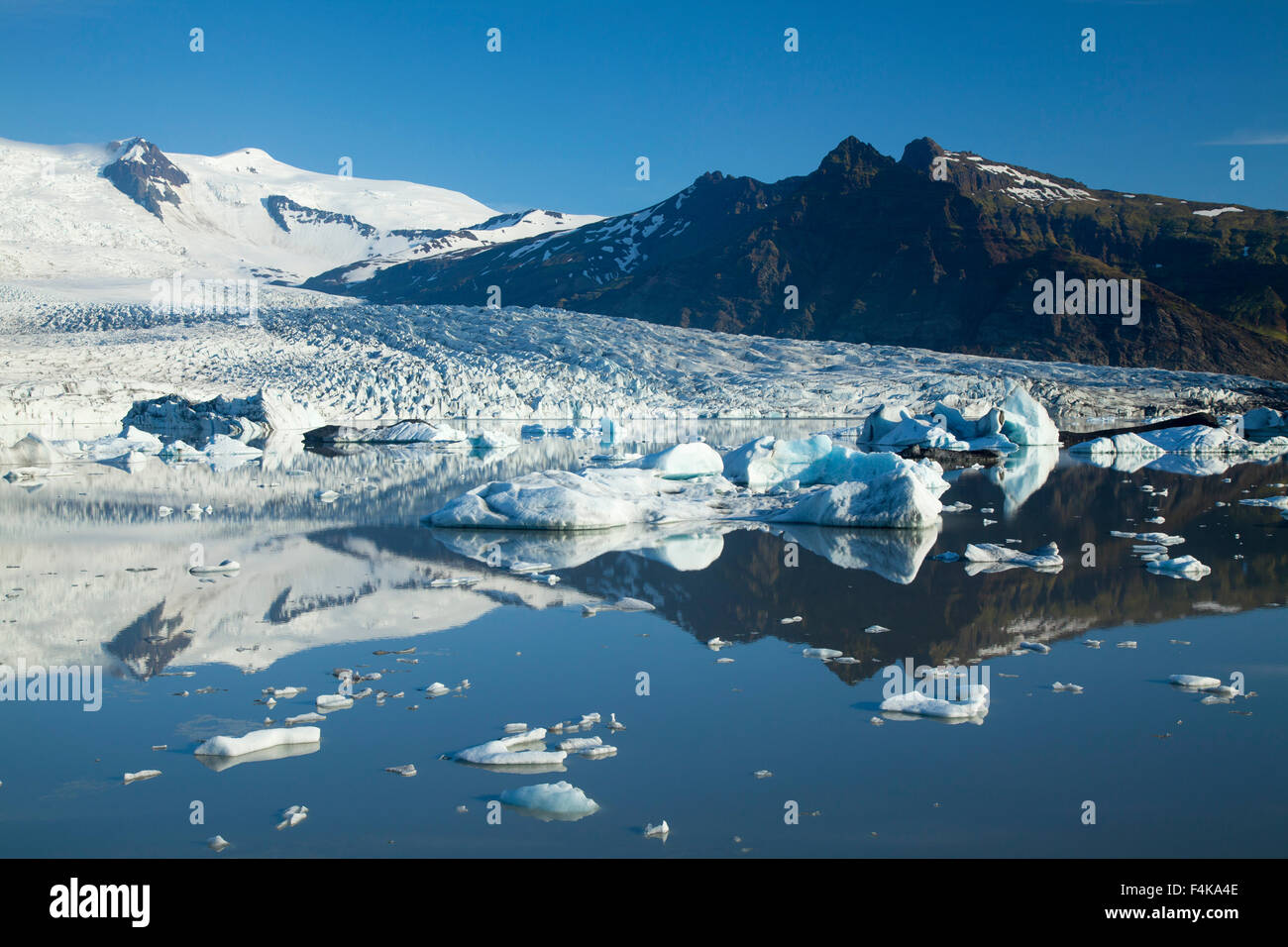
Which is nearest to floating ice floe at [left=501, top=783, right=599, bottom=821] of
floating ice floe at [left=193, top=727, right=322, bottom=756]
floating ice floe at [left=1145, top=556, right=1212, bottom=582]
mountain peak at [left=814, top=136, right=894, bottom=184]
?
floating ice floe at [left=193, top=727, right=322, bottom=756]

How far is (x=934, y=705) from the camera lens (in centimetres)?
399

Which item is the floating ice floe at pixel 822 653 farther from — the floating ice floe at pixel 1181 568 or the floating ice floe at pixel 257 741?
the floating ice floe at pixel 1181 568

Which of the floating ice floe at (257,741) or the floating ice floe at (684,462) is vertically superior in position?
the floating ice floe at (684,462)

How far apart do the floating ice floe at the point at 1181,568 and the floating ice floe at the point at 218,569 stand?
688cm

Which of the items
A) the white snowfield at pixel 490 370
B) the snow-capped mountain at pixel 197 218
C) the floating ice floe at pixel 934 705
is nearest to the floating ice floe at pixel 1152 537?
the floating ice floe at pixel 934 705

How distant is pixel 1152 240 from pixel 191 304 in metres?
85.8

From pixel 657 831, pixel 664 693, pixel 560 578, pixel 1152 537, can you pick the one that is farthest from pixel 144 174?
pixel 657 831

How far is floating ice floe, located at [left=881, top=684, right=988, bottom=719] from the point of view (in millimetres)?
3947

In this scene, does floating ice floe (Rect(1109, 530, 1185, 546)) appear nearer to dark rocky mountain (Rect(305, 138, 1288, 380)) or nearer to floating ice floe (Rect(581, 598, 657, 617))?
floating ice floe (Rect(581, 598, 657, 617))

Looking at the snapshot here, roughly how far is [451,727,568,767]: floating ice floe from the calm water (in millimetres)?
69

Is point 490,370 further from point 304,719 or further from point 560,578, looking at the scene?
point 304,719

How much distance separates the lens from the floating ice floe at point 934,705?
3947 mm

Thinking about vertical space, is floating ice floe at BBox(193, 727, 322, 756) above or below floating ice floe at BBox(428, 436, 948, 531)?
below

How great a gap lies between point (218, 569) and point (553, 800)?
16.6 ft
